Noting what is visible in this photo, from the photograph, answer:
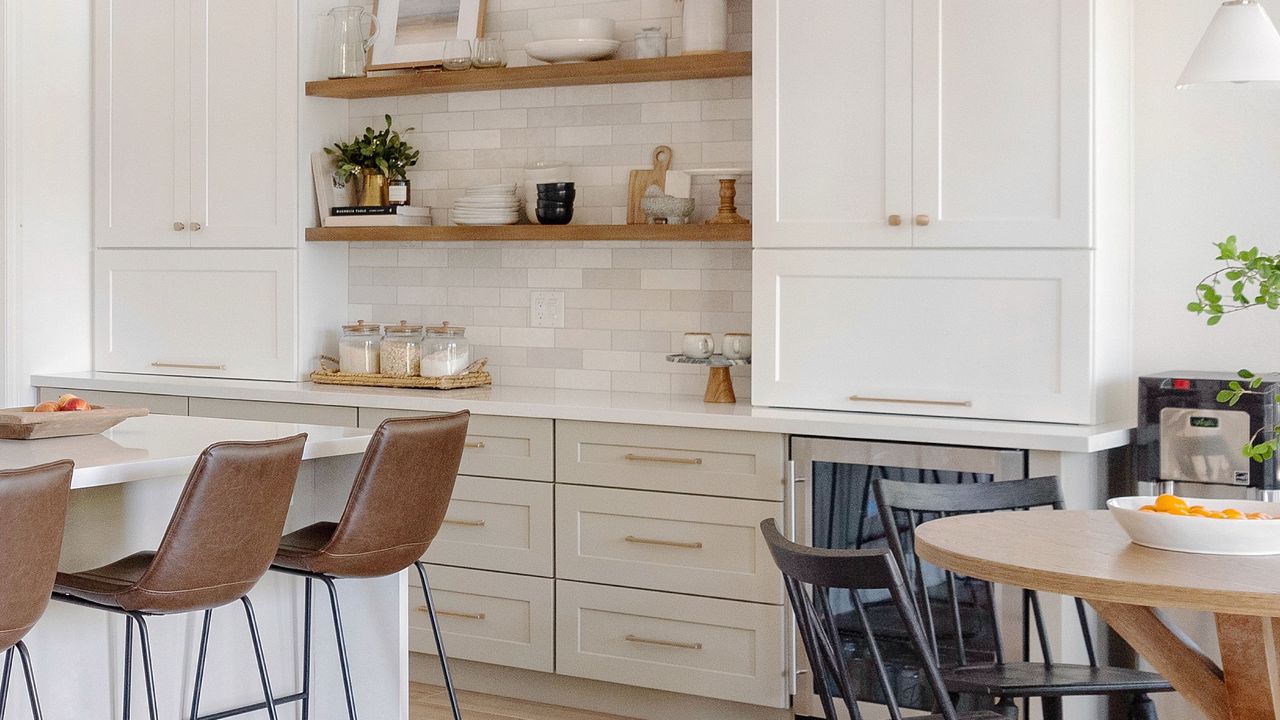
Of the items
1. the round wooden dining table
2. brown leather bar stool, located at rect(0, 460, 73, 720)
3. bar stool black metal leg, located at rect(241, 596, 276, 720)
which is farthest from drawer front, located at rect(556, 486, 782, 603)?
brown leather bar stool, located at rect(0, 460, 73, 720)

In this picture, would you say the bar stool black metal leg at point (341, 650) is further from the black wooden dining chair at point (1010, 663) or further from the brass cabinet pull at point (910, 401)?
the brass cabinet pull at point (910, 401)

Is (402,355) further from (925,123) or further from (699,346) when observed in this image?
(925,123)

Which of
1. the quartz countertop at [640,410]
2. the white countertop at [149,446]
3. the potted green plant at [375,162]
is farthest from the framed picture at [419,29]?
the white countertop at [149,446]

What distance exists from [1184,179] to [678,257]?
5.15ft

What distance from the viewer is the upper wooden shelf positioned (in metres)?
4.15

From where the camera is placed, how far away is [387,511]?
9.25 feet

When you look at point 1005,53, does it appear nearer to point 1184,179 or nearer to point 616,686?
point 1184,179

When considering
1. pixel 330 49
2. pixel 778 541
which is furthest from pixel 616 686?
pixel 330 49

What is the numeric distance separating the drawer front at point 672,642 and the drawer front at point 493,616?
49mm

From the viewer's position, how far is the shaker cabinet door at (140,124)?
199 inches

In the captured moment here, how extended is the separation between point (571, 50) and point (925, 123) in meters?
1.27

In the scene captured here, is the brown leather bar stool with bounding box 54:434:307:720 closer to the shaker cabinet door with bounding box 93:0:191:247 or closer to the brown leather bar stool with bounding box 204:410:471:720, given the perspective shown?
the brown leather bar stool with bounding box 204:410:471:720

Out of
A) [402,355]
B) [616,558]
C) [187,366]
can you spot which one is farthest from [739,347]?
[187,366]

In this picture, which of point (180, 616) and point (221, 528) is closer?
point (221, 528)
